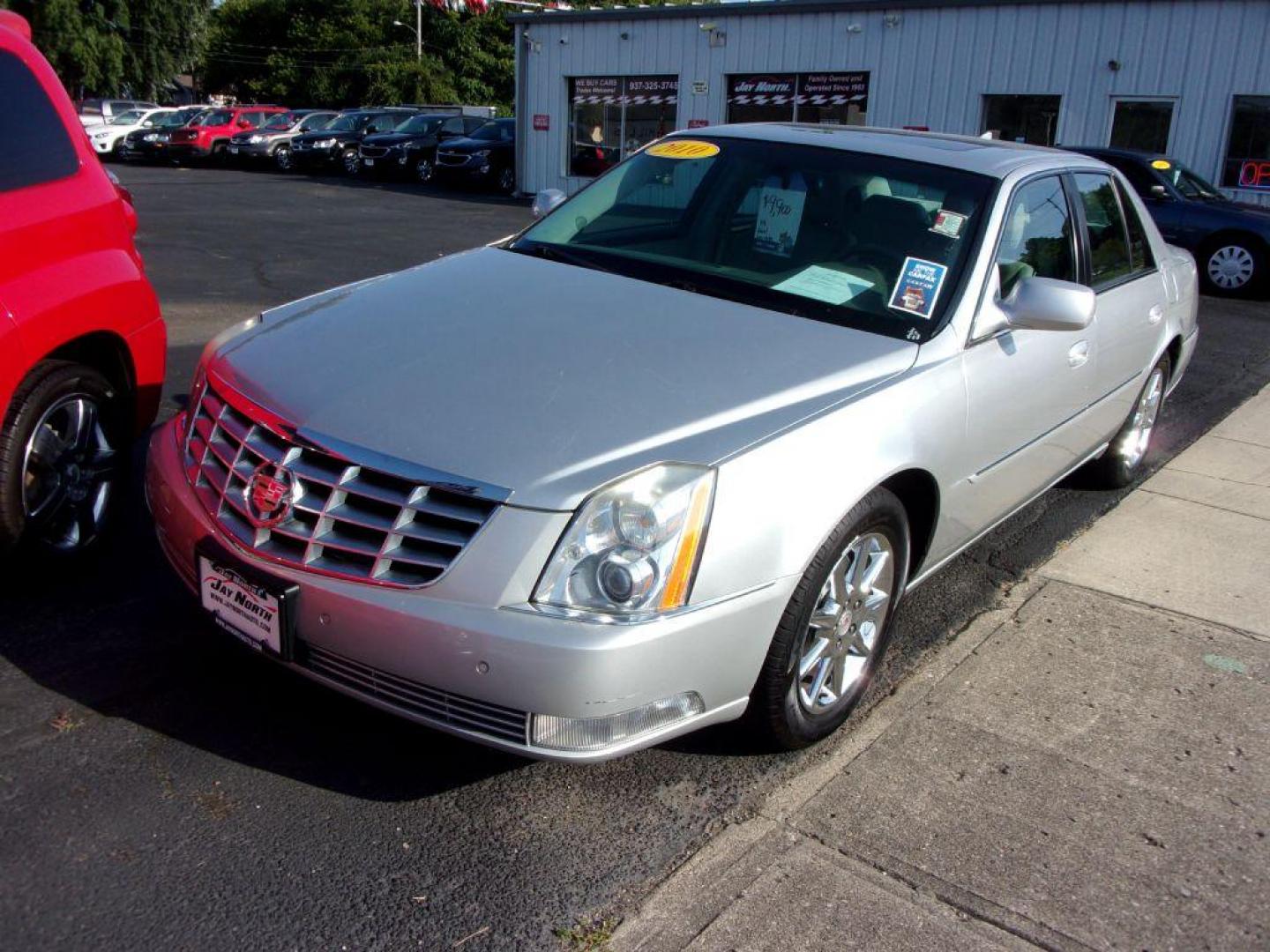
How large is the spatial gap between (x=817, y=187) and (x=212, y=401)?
217 centimetres

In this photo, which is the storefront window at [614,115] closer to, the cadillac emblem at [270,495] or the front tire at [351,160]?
the front tire at [351,160]

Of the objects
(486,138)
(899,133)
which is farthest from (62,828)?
(486,138)

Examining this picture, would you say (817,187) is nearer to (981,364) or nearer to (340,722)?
(981,364)

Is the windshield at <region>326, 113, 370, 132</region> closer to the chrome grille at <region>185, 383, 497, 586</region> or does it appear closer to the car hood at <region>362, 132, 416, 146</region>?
the car hood at <region>362, 132, 416, 146</region>

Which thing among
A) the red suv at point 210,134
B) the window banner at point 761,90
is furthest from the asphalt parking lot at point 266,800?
the red suv at point 210,134

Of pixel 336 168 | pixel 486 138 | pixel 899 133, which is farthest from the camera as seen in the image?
pixel 336 168

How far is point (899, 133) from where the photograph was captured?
4711 mm

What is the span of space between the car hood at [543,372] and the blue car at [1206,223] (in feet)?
36.2

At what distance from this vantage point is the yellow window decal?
14.8 feet

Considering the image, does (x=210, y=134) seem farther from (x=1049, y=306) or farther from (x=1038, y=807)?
(x=1038, y=807)

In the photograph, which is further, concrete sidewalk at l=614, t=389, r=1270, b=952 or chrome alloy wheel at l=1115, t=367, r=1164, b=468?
chrome alloy wheel at l=1115, t=367, r=1164, b=468

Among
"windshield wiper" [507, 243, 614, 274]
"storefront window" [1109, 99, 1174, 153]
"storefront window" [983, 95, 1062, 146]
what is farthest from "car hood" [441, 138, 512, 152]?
"windshield wiper" [507, 243, 614, 274]

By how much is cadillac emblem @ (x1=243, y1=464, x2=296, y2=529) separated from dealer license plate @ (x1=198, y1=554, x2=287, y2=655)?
0.47 feet

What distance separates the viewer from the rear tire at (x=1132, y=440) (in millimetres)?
5656
